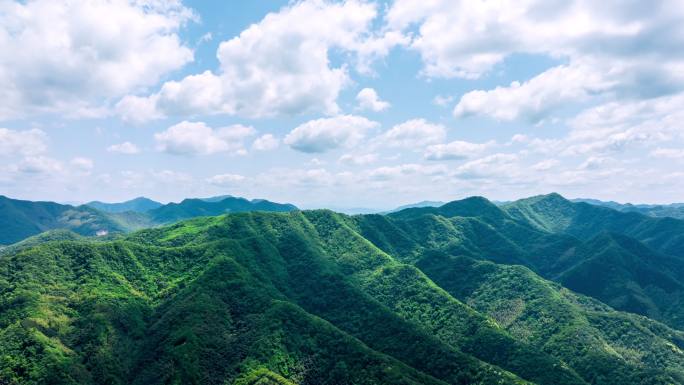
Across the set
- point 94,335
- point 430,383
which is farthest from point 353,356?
point 94,335

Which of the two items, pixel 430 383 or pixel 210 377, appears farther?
pixel 210 377

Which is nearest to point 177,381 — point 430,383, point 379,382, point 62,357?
point 62,357

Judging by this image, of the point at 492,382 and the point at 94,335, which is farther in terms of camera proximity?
the point at 94,335

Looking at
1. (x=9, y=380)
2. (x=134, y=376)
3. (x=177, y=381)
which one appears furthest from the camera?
(x=134, y=376)

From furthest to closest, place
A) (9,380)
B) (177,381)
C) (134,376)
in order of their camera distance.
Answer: (134,376) < (177,381) < (9,380)

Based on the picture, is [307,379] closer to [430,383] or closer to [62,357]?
[430,383]

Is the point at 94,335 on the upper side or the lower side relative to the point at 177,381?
upper

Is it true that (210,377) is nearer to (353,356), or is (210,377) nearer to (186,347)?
(186,347)
